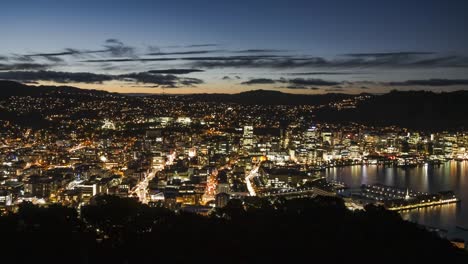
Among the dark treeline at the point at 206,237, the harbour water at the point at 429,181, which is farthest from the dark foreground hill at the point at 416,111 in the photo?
the dark treeline at the point at 206,237

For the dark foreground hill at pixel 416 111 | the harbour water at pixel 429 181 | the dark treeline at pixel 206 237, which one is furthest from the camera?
the dark foreground hill at pixel 416 111

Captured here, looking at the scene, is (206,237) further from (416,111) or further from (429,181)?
(416,111)

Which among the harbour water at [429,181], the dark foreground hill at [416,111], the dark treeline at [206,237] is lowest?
the harbour water at [429,181]

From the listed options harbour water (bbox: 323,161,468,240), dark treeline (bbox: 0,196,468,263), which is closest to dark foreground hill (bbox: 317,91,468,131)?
harbour water (bbox: 323,161,468,240)

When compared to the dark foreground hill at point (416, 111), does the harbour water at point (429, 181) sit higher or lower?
lower

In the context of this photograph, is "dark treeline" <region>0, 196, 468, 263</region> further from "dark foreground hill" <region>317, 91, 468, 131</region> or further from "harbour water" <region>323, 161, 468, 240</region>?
"dark foreground hill" <region>317, 91, 468, 131</region>

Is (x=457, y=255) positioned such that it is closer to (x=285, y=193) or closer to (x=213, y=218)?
(x=213, y=218)

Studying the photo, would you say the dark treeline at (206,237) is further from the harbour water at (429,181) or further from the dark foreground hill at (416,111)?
the dark foreground hill at (416,111)
